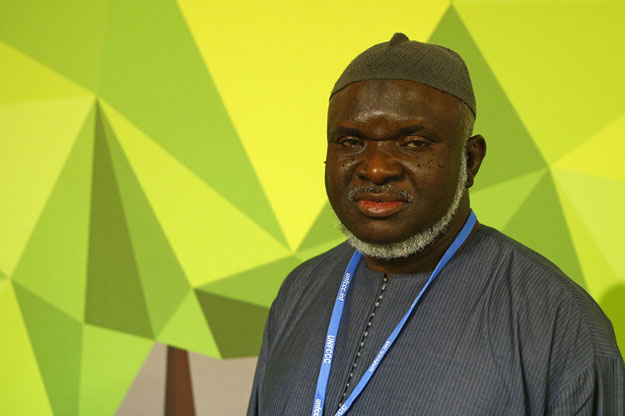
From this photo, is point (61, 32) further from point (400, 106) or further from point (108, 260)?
point (400, 106)

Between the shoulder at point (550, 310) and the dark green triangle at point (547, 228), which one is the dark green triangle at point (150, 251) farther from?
the shoulder at point (550, 310)

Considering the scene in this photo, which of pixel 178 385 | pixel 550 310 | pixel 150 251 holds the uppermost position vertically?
pixel 550 310

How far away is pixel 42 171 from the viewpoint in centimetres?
263

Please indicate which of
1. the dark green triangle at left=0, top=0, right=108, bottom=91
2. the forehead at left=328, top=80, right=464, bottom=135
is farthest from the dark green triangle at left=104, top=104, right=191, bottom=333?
the forehead at left=328, top=80, right=464, bottom=135

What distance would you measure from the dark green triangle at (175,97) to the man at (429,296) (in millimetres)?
816

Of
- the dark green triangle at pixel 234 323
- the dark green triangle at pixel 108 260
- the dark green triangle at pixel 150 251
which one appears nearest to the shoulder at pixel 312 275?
the dark green triangle at pixel 234 323

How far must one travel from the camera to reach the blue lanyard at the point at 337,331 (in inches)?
63.1

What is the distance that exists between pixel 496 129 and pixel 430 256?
2.30 ft

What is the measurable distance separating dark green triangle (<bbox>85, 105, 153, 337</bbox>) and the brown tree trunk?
150 millimetres

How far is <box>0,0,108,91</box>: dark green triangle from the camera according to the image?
102 inches

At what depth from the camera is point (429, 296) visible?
1.66 m

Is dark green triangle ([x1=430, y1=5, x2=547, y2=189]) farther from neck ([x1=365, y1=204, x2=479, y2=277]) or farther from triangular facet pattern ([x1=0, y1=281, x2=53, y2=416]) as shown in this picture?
triangular facet pattern ([x1=0, y1=281, x2=53, y2=416])

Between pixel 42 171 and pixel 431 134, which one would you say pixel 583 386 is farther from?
pixel 42 171

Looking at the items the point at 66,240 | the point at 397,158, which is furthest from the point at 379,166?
the point at 66,240
